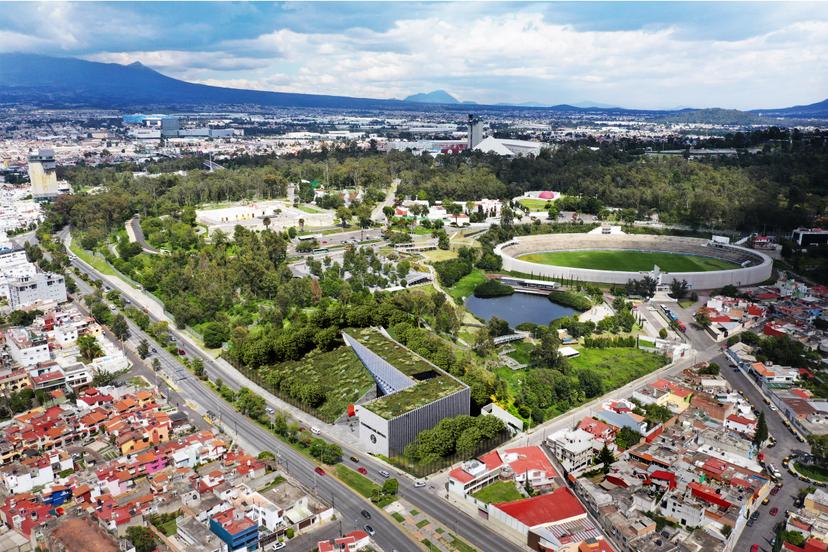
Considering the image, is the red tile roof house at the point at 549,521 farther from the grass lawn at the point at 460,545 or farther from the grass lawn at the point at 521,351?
the grass lawn at the point at 521,351

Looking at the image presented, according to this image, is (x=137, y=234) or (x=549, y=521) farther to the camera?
(x=137, y=234)

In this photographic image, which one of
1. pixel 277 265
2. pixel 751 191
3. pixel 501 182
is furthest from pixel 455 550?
pixel 501 182

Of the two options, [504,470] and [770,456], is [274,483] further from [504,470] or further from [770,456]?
[770,456]

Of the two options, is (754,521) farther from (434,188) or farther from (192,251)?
(434,188)

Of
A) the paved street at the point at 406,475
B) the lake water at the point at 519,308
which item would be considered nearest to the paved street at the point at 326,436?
the paved street at the point at 406,475

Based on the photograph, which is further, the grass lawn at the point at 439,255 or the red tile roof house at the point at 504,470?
the grass lawn at the point at 439,255

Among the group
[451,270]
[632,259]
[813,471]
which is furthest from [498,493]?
[632,259]

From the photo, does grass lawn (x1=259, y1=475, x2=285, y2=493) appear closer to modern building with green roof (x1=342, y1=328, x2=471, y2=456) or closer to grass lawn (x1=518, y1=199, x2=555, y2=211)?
modern building with green roof (x1=342, y1=328, x2=471, y2=456)

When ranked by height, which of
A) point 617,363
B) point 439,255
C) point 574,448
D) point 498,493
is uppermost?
point 439,255
